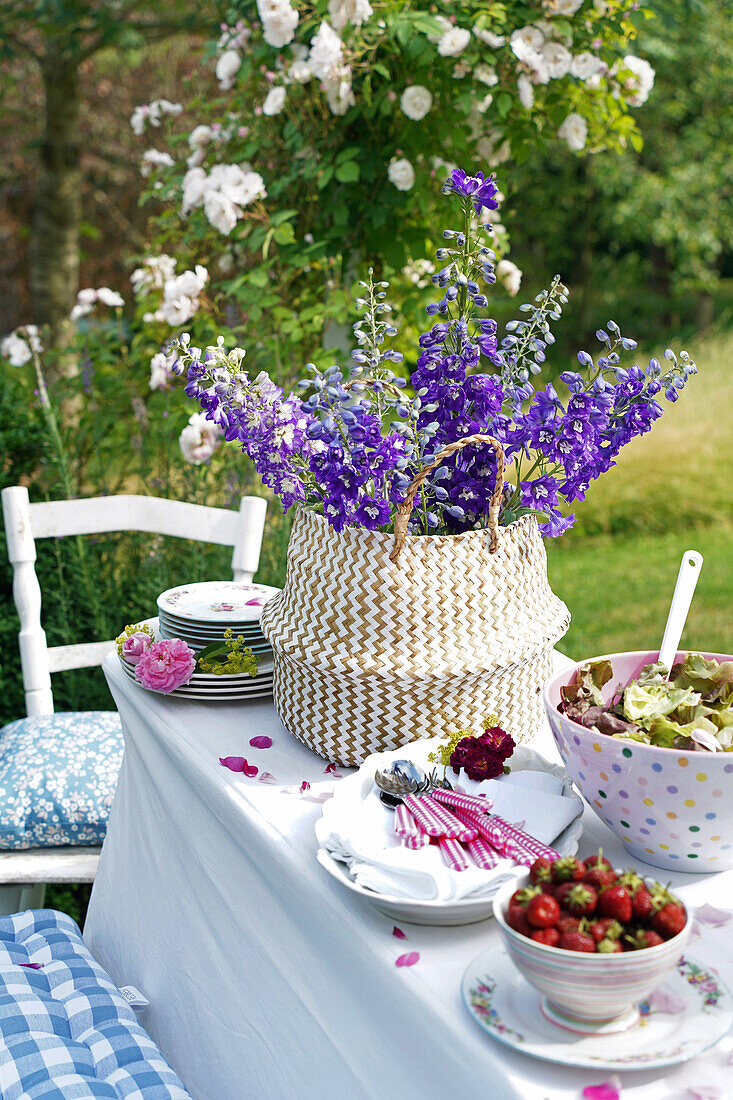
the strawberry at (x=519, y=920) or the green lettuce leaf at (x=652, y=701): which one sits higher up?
the green lettuce leaf at (x=652, y=701)

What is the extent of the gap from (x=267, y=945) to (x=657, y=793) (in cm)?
46

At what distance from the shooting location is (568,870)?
2.44 feet

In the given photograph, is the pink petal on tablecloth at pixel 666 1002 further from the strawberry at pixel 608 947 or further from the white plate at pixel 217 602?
the white plate at pixel 217 602

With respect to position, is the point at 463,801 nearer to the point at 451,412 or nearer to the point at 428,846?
the point at 428,846

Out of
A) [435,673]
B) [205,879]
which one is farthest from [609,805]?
[205,879]

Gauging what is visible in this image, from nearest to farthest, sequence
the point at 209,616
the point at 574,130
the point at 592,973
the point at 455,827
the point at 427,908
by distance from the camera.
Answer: the point at 592,973, the point at 427,908, the point at 455,827, the point at 209,616, the point at 574,130

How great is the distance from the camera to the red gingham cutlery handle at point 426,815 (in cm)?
96

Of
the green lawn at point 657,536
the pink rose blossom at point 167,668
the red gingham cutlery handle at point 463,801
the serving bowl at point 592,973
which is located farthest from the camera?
the green lawn at point 657,536

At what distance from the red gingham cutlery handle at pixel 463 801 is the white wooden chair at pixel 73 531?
3.54 feet

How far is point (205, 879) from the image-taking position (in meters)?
1.25

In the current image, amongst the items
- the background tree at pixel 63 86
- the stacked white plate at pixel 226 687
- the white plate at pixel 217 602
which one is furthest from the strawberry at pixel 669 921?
the background tree at pixel 63 86

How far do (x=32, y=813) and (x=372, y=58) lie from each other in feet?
7.04

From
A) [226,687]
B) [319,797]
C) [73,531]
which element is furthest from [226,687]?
[73,531]

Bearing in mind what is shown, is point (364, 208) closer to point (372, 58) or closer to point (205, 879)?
point (372, 58)
